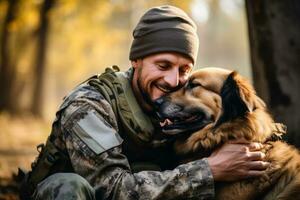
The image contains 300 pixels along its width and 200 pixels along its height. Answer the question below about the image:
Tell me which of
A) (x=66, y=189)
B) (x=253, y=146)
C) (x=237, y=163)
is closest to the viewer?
(x=66, y=189)

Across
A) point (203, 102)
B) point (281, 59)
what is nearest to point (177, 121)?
point (203, 102)

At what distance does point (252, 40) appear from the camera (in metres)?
5.81

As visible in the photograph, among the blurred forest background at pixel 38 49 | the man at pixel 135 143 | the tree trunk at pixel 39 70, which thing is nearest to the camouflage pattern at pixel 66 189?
the man at pixel 135 143

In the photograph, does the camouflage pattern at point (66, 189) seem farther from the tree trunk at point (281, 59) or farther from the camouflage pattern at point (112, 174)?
the tree trunk at point (281, 59)

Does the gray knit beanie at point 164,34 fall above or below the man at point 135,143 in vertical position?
above

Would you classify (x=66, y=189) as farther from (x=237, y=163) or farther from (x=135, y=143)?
(x=237, y=163)

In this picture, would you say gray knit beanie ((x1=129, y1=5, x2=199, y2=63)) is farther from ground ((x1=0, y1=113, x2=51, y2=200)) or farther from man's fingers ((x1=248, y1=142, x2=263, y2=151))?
ground ((x1=0, y1=113, x2=51, y2=200))

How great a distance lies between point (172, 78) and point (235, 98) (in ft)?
1.81

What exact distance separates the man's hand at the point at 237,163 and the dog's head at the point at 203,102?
301 millimetres

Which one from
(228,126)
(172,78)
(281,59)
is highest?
(172,78)

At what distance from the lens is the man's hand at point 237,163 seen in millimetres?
3906

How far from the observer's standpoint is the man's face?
4.39 meters

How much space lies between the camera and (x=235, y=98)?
13.7 ft

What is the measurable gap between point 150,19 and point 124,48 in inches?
1824
